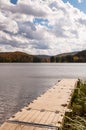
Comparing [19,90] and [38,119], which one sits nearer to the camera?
[38,119]

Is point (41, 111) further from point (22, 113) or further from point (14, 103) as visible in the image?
point (14, 103)

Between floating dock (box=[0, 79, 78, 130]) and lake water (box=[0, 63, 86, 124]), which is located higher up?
floating dock (box=[0, 79, 78, 130])

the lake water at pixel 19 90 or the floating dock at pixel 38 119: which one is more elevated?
the floating dock at pixel 38 119

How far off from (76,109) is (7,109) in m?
10.1

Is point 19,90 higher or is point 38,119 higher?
point 38,119

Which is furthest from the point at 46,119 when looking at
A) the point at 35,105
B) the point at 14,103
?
the point at 14,103

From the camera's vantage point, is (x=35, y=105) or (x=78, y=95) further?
(x=78, y=95)

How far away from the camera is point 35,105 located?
11.1 m

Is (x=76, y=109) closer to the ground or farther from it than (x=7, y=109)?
farther from it

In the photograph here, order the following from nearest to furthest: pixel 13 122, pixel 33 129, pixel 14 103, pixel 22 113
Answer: pixel 33 129
pixel 13 122
pixel 22 113
pixel 14 103

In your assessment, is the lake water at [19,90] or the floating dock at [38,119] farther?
the lake water at [19,90]

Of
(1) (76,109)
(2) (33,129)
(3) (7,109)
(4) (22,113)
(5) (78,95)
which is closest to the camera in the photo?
Answer: (2) (33,129)

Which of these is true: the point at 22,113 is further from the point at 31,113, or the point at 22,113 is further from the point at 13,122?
the point at 13,122

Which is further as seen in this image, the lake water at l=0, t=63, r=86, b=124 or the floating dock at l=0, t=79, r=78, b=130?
the lake water at l=0, t=63, r=86, b=124
